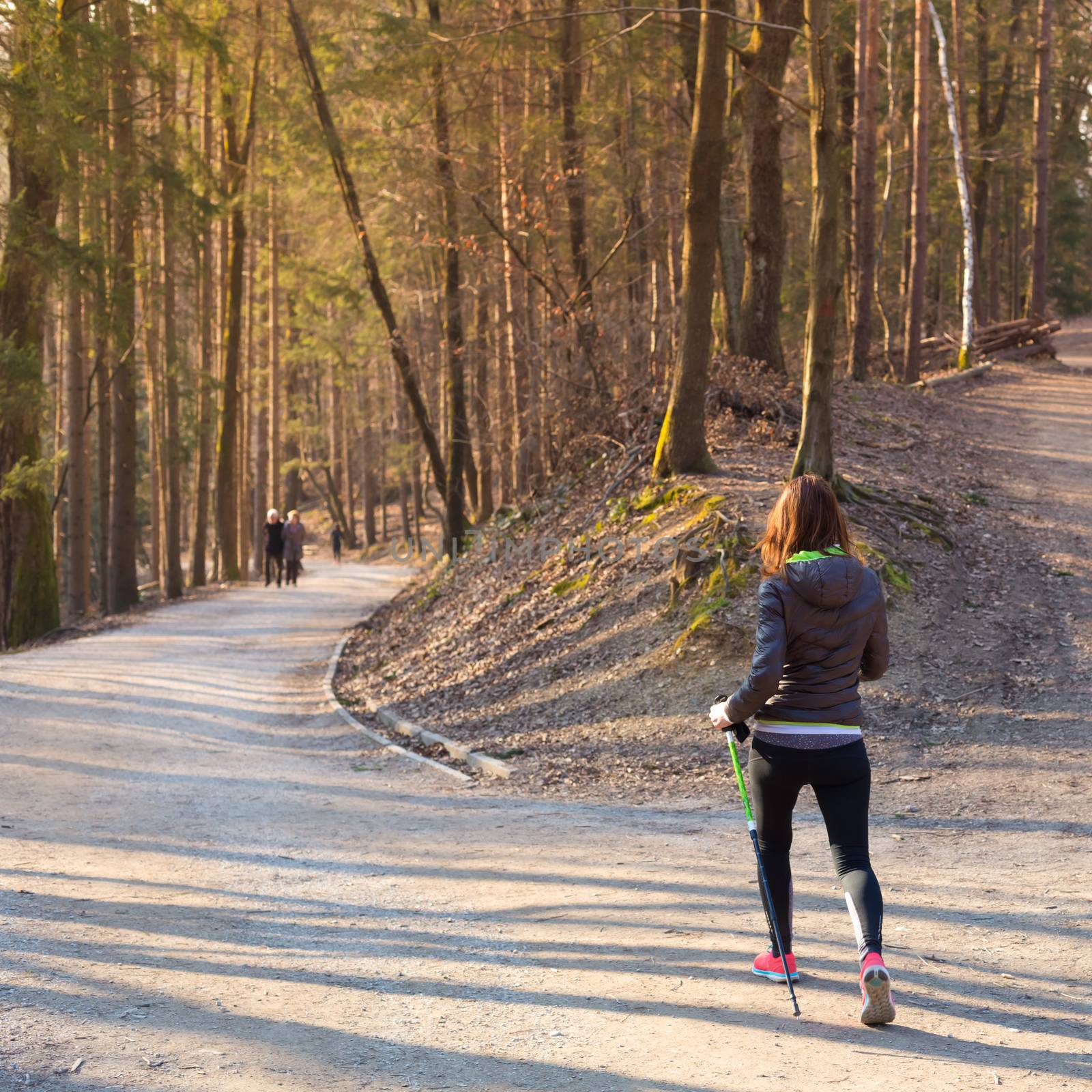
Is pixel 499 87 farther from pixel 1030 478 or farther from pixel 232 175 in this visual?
pixel 1030 478

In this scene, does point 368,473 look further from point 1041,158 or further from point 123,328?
point 123,328

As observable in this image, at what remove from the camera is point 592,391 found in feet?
55.8

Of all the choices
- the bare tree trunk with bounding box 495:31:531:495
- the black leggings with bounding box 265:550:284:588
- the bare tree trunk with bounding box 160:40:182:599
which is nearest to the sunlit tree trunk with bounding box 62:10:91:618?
the bare tree trunk with bounding box 160:40:182:599

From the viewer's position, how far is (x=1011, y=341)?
29875 mm

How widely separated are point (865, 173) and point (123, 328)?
1413 centimetres

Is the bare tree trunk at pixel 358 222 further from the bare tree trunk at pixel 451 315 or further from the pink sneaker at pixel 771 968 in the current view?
the pink sneaker at pixel 771 968

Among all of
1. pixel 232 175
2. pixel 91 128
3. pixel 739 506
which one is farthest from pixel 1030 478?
pixel 232 175

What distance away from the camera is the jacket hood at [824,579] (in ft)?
13.8

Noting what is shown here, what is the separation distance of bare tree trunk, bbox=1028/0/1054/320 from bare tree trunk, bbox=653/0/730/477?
64.0 ft

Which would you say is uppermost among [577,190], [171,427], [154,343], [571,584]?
[577,190]

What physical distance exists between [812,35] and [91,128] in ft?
40.8

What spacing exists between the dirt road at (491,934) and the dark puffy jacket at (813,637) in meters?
1.16

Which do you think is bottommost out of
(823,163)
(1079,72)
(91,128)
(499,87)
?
(823,163)

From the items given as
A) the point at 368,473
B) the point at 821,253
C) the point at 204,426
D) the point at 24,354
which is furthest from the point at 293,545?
the point at 368,473
